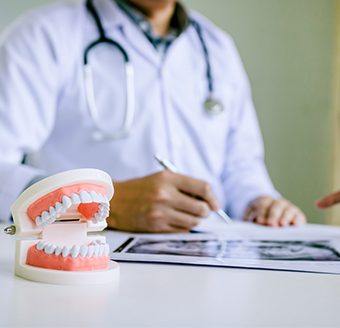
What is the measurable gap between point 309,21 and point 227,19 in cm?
28

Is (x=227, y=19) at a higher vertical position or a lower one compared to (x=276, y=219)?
higher

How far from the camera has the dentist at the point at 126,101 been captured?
124 cm

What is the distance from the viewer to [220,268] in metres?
0.60

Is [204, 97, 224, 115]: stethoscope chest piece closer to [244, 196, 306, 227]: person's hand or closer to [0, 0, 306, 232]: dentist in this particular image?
[0, 0, 306, 232]: dentist

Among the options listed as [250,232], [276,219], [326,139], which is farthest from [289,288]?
[326,139]

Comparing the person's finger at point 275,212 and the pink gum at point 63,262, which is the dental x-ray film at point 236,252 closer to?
the pink gum at point 63,262

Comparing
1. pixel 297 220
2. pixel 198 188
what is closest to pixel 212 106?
pixel 297 220

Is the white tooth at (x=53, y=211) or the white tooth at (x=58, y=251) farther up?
the white tooth at (x=53, y=211)

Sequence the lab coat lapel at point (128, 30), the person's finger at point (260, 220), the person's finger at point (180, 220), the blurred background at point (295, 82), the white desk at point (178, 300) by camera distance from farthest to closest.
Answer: the blurred background at point (295, 82), the lab coat lapel at point (128, 30), the person's finger at point (260, 220), the person's finger at point (180, 220), the white desk at point (178, 300)

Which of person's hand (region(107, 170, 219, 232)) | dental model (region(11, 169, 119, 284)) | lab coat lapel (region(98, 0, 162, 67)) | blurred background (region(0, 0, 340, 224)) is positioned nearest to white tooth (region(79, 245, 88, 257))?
dental model (region(11, 169, 119, 284))

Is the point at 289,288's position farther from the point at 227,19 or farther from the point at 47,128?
the point at 227,19

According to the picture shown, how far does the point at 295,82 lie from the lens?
6.67 feet

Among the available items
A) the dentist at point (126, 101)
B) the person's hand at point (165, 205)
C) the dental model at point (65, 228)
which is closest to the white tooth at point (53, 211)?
the dental model at point (65, 228)

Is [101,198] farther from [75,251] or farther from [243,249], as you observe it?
[243,249]
